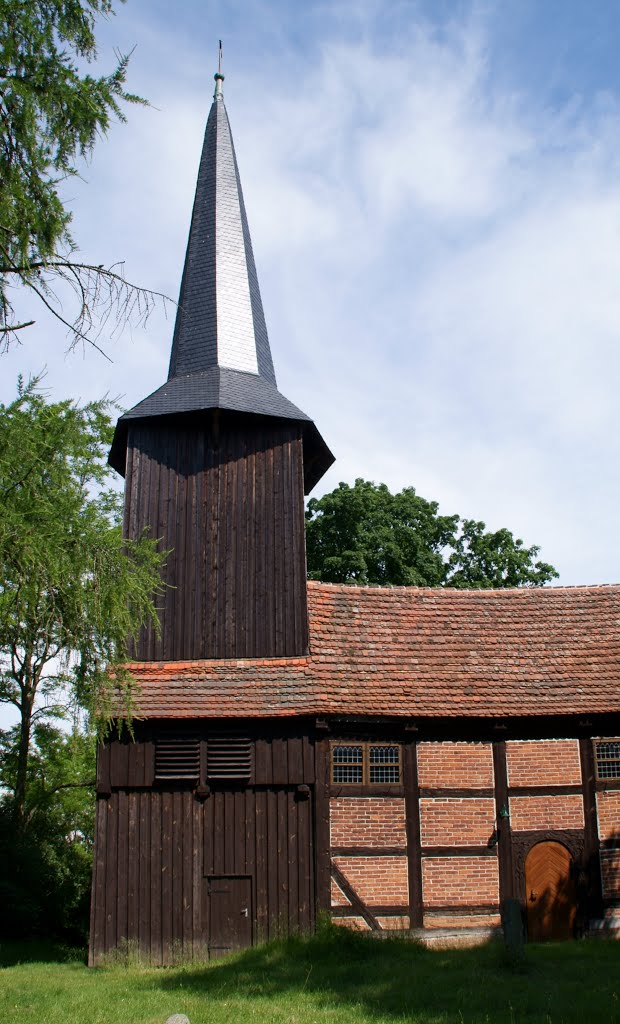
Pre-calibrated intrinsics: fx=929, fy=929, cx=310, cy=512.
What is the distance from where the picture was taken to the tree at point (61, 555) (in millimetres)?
7652

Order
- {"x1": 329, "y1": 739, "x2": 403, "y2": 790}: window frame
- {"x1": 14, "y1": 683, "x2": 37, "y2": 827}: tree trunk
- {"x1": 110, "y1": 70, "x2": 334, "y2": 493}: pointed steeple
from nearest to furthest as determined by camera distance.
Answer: {"x1": 329, "y1": 739, "x2": 403, "y2": 790}: window frame < {"x1": 110, "y1": 70, "x2": 334, "y2": 493}: pointed steeple < {"x1": 14, "y1": 683, "x2": 37, "y2": 827}: tree trunk

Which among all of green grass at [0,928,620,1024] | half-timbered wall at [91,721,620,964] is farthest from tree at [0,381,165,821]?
half-timbered wall at [91,721,620,964]

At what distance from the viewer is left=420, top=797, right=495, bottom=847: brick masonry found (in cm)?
1397

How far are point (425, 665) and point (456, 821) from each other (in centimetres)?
255

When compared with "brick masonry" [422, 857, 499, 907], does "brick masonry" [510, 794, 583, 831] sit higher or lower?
higher

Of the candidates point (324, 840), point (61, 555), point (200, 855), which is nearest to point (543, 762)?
point (324, 840)

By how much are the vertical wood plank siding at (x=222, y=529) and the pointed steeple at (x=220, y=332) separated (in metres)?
0.43

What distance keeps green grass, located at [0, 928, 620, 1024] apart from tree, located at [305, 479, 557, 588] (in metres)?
→ 15.1

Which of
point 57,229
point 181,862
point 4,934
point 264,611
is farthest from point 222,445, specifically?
point 4,934

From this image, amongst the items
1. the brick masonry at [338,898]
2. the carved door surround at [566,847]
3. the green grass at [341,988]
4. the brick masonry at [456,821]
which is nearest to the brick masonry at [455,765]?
the brick masonry at [456,821]

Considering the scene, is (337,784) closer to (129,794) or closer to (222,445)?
(129,794)

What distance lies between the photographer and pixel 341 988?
979 centimetres

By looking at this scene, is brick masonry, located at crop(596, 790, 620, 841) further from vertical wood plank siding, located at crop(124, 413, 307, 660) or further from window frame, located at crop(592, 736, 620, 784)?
vertical wood plank siding, located at crop(124, 413, 307, 660)

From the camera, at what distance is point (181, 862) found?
13.7 metres
